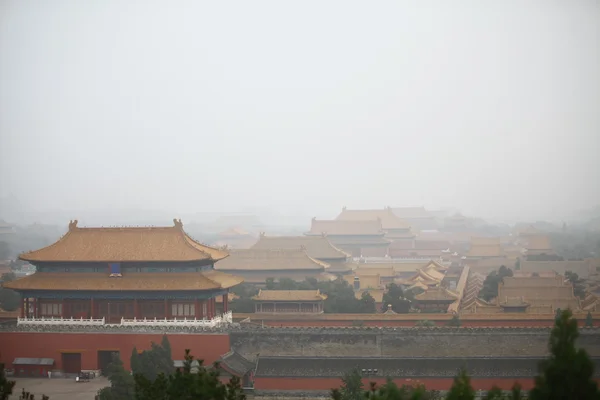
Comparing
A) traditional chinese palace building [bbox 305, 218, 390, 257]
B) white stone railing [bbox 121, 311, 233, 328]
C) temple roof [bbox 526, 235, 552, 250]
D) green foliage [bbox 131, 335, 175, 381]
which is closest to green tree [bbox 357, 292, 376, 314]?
white stone railing [bbox 121, 311, 233, 328]

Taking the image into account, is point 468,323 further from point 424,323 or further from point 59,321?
point 59,321

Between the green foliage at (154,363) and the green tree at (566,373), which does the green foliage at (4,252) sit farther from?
the green tree at (566,373)

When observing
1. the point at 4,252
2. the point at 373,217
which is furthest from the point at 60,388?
the point at 4,252

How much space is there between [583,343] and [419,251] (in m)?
53.2

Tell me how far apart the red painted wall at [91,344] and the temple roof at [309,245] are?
78.7ft

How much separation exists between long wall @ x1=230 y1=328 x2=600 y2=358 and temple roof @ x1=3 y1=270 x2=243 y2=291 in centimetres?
271

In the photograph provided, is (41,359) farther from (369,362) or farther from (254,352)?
(369,362)

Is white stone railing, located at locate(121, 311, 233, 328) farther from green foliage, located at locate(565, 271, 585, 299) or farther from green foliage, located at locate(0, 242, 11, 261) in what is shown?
green foliage, located at locate(0, 242, 11, 261)

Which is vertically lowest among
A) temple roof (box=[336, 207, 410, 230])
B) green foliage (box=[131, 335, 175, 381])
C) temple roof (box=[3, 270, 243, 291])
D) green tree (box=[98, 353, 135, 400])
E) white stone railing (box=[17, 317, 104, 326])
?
green tree (box=[98, 353, 135, 400])

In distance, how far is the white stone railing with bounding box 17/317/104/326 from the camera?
1427 inches

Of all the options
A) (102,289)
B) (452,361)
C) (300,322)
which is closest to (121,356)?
(102,289)

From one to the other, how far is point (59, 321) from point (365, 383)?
13038 millimetres

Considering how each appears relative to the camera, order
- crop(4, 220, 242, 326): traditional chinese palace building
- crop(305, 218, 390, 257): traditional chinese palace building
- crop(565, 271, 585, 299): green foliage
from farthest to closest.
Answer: crop(305, 218, 390, 257): traditional chinese palace building, crop(565, 271, 585, 299): green foliage, crop(4, 220, 242, 326): traditional chinese palace building

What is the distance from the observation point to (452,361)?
108 feet
